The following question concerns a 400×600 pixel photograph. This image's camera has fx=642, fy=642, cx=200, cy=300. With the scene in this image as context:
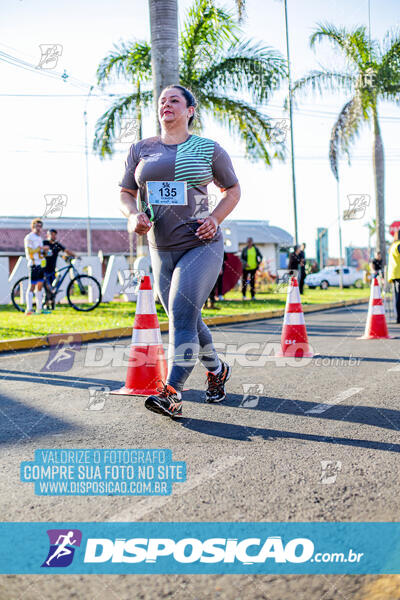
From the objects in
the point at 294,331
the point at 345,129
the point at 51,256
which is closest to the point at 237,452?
the point at 294,331

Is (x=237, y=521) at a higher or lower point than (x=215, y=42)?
lower

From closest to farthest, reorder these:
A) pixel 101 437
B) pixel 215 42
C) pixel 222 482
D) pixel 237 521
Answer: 1. pixel 237 521
2. pixel 222 482
3. pixel 101 437
4. pixel 215 42

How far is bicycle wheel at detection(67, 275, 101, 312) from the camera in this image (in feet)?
43.3

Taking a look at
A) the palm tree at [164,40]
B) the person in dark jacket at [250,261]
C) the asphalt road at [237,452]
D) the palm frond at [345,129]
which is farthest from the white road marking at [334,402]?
the palm frond at [345,129]

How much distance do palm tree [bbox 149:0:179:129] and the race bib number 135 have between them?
8.27 meters

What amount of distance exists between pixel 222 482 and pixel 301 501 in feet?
1.22

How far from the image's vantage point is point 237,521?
7.56ft

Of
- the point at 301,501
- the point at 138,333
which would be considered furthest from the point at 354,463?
the point at 138,333

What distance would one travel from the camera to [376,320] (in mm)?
8844

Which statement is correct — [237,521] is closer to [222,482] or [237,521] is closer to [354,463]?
[222,482]

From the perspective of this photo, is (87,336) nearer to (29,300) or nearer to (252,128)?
(29,300)

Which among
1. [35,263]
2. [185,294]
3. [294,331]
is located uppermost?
[35,263]

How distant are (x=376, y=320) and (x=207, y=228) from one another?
556 cm

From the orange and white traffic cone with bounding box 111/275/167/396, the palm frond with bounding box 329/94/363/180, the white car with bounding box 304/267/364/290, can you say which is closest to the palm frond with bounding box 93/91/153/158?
the palm frond with bounding box 329/94/363/180
